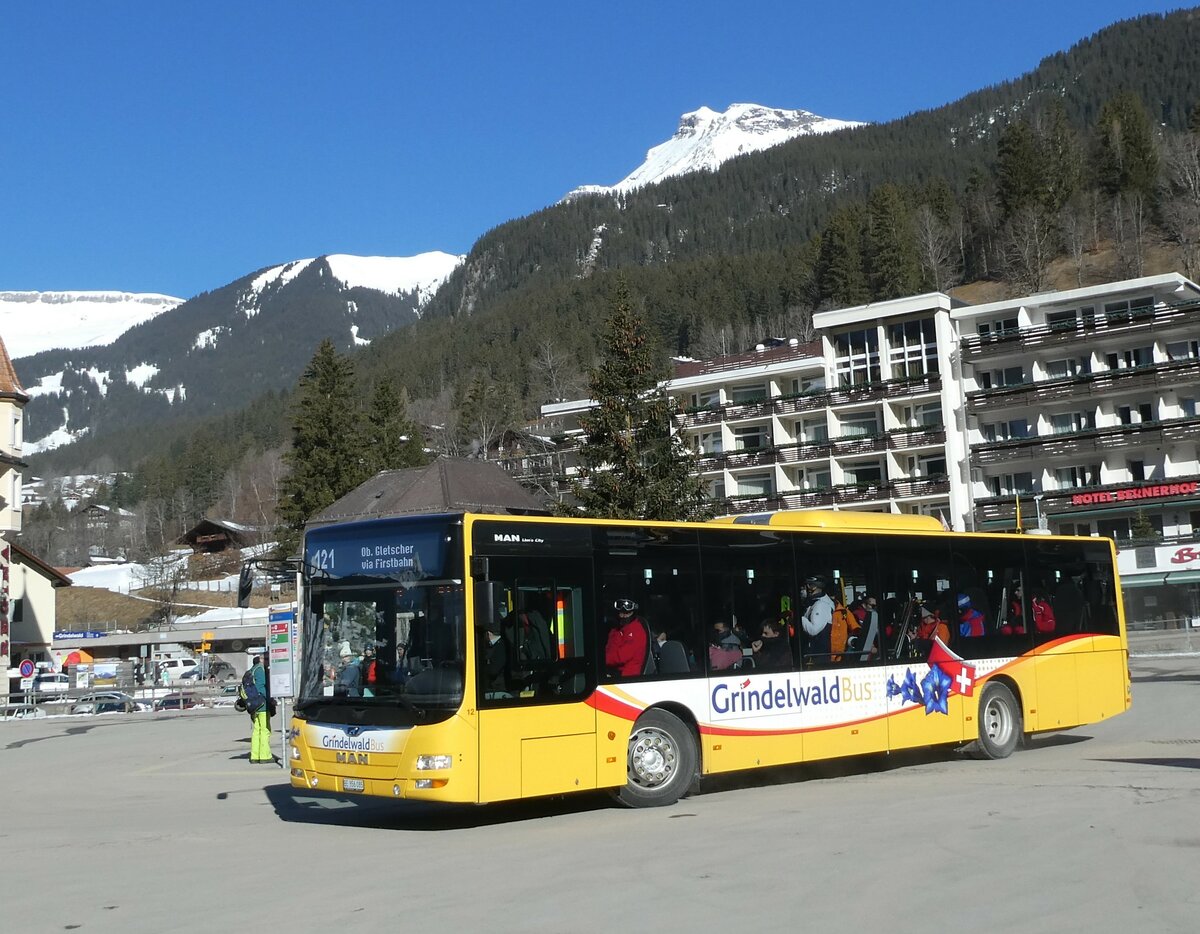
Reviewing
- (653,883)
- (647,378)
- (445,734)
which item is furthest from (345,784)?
(647,378)

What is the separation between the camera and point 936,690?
51.1 feet

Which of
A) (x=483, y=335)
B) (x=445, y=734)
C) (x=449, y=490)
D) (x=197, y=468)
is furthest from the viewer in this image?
(x=197, y=468)

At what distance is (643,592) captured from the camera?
12883 mm

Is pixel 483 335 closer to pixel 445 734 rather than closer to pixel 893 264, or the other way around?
pixel 893 264

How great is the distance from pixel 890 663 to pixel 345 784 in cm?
647

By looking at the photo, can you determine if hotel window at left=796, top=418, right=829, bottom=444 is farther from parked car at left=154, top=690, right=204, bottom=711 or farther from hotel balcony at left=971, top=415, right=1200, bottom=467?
parked car at left=154, top=690, right=204, bottom=711

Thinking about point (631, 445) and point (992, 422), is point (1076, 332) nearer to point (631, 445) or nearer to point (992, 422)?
point (992, 422)

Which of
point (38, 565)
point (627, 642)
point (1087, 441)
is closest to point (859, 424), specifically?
point (1087, 441)

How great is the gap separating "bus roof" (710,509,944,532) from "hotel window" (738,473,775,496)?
6080 cm

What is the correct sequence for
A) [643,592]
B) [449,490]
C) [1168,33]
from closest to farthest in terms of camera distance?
[643,592], [449,490], [1168,33]

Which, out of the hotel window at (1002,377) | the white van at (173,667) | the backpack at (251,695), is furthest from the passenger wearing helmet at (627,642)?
the hotel window at (1002,377)

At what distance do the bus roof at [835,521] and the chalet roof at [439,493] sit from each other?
40.4m

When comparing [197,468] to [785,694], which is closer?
[785,694]

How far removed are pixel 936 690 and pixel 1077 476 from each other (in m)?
55.3
